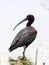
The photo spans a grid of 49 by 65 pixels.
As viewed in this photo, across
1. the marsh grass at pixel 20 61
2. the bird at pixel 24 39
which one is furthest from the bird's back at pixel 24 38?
the marsh grass at pixel 20 61

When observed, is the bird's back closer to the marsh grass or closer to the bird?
the bird

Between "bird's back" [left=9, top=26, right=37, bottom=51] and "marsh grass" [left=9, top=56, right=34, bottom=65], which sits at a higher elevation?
"bird's back" [left=9, top=26, right=37, bottom=51]

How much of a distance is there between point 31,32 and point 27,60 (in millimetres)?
284

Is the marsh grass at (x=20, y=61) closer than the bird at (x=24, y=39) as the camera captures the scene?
Yes

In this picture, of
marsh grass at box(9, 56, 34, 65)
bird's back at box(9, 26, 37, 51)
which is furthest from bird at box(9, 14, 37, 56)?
marsh grass at box(9, 56, 34, 65)

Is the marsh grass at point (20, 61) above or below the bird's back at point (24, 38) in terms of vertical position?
A: below

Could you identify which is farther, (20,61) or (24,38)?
(24,38)

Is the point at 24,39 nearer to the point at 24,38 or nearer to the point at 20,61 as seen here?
the point at 24,38

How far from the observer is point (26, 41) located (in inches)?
111

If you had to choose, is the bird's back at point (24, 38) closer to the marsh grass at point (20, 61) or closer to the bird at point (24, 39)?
the bird at point (24, 39)

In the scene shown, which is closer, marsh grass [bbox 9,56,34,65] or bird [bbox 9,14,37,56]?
marsh grass [bbox 9,56,34,65]

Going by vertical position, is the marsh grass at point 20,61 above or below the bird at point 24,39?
below

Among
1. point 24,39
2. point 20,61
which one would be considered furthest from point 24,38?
point 20,61

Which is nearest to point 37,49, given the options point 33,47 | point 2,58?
point 33,47
